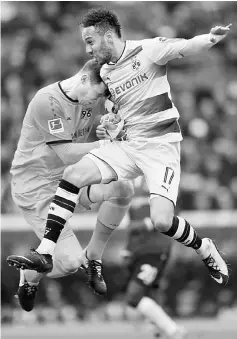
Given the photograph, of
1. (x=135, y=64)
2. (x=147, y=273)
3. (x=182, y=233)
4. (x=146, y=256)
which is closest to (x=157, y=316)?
(x=147, y=273)

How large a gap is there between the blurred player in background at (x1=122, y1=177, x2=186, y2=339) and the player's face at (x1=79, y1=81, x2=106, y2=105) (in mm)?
2580

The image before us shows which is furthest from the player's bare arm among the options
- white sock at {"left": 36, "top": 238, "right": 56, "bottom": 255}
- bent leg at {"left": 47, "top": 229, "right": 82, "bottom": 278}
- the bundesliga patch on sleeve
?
bent leg at {"left": 47, "top": 229, "right": 82, "bottom": 278}

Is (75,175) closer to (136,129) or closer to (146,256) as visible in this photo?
(136,129)

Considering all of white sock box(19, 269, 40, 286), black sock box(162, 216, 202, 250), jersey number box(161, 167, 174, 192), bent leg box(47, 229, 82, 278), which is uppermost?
jersey number box(161, 167, 174, 192)

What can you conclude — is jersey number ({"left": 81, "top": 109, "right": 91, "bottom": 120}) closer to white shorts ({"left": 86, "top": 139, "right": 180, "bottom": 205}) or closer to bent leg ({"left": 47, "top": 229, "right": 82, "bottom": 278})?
white shorts ({"left": 86, "top": 139, "right": 180, "bottom": 205})

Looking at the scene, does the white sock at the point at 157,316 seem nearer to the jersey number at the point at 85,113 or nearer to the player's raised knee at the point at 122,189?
the player's raised knee at the point at 122,189

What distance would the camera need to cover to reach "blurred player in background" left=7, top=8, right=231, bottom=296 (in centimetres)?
619

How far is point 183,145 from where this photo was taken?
37.3 feet

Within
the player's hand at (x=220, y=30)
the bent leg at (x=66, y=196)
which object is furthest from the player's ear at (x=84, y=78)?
the player's hand at (x=220, y=30)

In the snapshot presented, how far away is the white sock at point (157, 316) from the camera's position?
30.2 feet

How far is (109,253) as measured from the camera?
34.5 feet

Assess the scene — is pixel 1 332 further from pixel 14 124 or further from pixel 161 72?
pixel 161 72

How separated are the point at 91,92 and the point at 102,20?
1.78 ft

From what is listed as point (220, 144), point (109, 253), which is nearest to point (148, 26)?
point (220, 144)
